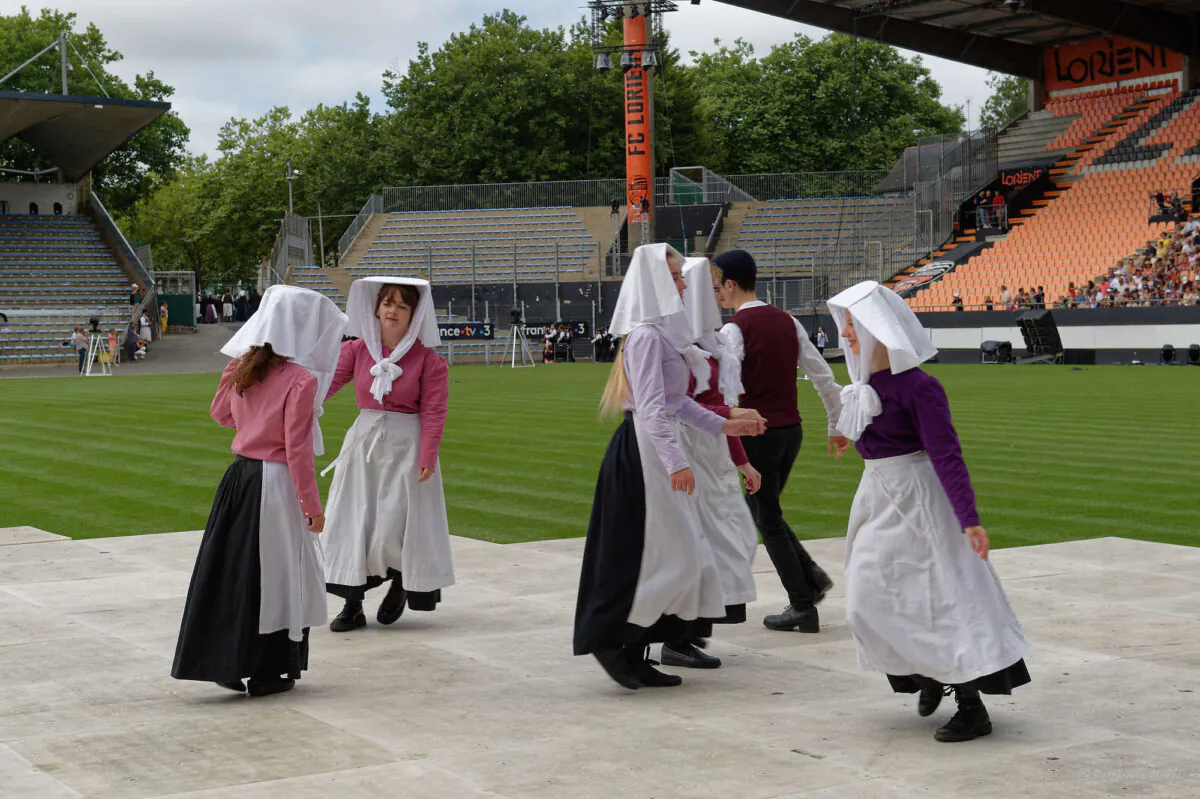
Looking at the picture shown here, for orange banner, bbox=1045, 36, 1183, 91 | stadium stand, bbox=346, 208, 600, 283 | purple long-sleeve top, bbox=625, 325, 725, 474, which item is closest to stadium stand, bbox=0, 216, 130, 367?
stadium stand, bbox=346, 208, 600, 283

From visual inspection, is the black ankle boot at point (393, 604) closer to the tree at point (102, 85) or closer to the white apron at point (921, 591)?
the white apron at point (921, 591)

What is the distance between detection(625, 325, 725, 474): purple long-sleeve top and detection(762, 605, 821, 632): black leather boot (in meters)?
1.39

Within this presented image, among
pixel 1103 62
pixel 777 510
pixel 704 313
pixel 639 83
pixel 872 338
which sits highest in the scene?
pixel 1103 62

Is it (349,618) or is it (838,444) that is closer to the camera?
(838,444)

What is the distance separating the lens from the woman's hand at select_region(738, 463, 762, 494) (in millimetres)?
6980

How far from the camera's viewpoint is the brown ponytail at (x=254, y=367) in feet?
20.3

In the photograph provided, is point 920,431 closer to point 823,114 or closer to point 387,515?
point 387,515

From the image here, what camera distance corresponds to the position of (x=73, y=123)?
54250mm

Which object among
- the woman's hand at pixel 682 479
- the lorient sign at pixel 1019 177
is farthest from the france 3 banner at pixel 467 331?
the woman's hand at pixel 682 479

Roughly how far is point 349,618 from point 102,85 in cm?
7753

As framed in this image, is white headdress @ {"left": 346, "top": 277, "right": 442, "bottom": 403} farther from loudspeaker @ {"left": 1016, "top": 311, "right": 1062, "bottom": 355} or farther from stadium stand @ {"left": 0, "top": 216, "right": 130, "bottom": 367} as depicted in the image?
stadium stand @ {"left": 0, "top": 216, "right": 130, "bottom": 367}

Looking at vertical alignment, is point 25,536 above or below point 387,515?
below

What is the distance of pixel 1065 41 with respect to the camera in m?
56.5

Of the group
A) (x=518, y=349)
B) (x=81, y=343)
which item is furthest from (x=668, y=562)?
(x=518, y=349)
